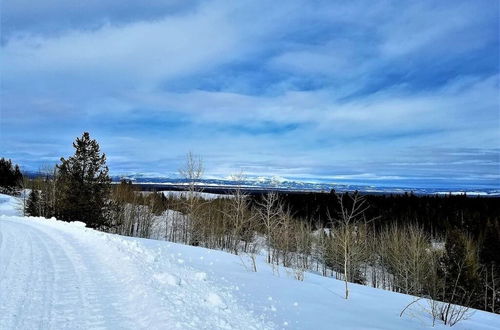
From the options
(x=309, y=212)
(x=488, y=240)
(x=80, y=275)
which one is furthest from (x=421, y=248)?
(x=309, y=212)

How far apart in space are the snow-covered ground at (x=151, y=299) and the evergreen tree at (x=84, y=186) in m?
28.2

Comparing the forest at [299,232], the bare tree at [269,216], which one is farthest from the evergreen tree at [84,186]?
the bare tree at [269,216]

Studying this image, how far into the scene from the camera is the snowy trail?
21.9ft

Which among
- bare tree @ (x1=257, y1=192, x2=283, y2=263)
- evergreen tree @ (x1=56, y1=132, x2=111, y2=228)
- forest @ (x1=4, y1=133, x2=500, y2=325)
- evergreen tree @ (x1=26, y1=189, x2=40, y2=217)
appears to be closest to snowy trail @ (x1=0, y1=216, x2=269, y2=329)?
forest @ (x1=4, y1=133, x2=500, y2=325)

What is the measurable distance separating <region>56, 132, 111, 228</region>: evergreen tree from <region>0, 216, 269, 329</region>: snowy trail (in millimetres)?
31459

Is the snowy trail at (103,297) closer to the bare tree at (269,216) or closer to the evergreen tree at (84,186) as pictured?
the bare tree at (269,216)

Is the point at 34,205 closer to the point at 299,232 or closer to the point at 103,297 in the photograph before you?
the point at 299,232

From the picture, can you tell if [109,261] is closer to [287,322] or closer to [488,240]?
[287,322]

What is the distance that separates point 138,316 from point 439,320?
9.97m

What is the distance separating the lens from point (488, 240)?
2039 inches

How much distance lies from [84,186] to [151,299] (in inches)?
1556

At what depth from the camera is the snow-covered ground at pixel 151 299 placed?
694 centimetres

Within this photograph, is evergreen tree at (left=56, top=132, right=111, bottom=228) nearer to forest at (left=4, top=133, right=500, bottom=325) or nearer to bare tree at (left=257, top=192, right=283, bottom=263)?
forest at (left=4, top=133, right=500, bottom=325)

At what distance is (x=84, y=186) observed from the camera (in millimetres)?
44156
